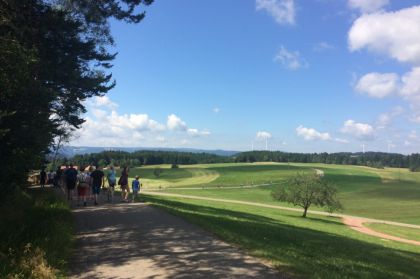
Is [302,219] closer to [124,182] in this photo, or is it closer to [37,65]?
[124,182]

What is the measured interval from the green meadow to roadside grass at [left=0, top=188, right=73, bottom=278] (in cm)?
381

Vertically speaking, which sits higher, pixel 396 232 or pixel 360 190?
pixel 360 190

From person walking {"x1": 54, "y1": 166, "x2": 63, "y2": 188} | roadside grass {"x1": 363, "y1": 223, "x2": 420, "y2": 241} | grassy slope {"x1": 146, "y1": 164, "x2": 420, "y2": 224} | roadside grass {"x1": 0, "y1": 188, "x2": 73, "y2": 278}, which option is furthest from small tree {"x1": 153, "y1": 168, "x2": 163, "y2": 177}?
roadside grass {"x1": 0, "y1": 188, "x2": 73, "y2": 278}

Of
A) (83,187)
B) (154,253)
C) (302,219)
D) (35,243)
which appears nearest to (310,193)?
(302,219)

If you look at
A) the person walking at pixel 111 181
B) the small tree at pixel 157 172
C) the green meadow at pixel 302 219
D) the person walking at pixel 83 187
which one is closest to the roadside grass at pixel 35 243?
the green meadow at pixel 302 219

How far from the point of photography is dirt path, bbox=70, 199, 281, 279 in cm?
823

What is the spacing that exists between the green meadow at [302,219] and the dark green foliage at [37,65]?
5359mm

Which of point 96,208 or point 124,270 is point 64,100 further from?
point 124,270

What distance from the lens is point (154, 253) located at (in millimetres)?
9727

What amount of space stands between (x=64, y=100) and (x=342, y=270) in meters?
20.6

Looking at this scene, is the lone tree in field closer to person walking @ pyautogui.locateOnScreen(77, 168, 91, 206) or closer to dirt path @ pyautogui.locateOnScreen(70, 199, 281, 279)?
person walking @ pyautogui.locateOnScreen(77, 168, 91, 206)

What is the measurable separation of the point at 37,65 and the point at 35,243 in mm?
8317

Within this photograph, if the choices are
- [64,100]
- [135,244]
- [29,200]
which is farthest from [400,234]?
[135,244]

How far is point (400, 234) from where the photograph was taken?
1764 inches
